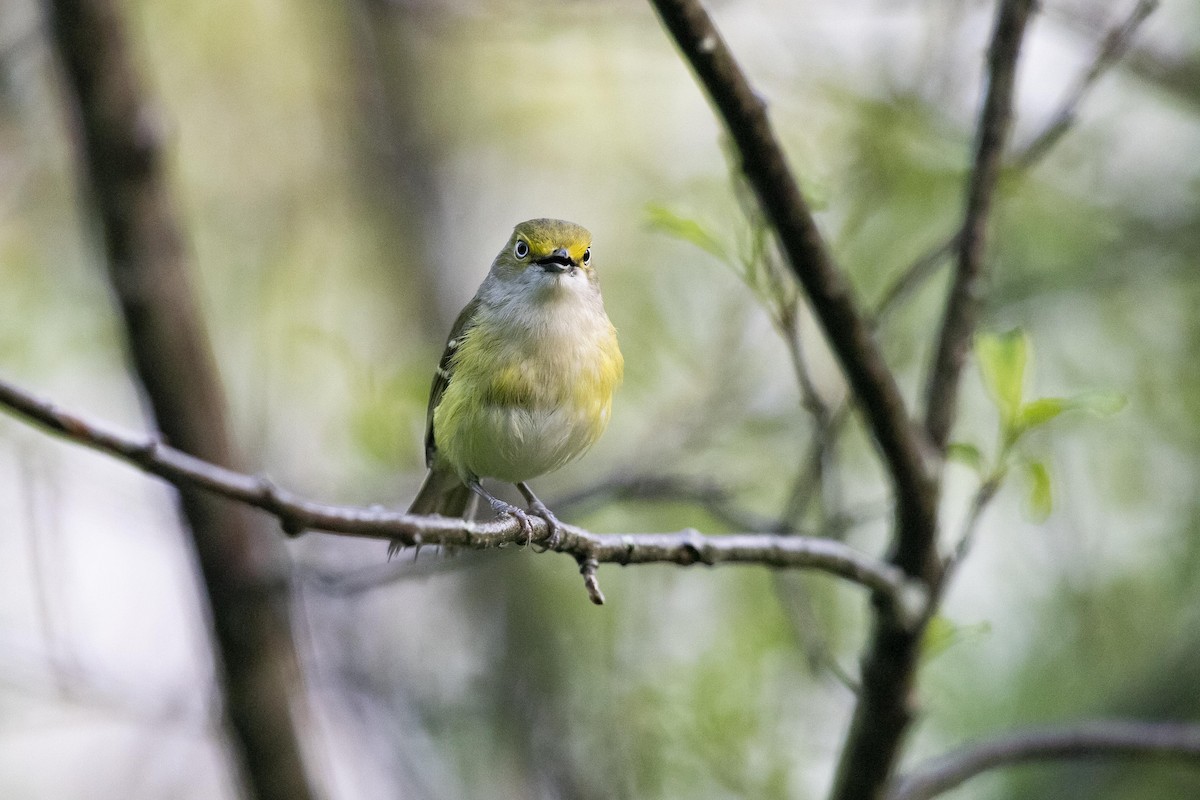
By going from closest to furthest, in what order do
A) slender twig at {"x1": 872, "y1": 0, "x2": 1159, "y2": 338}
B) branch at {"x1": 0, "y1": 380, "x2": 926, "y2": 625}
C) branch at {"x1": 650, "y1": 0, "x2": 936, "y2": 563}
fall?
branch at {"x1": 0, "y1": 380, "x2": 926, "y2": 625}
branch at {"x1": 650, "y1": 0, "x2": 936, "y2": 563}
slender twig at {"x1": 872, "y1": 0, "x2": 1159, "y2": 338}

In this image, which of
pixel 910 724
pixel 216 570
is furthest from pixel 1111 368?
pixel 216 570

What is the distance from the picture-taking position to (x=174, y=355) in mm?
4215

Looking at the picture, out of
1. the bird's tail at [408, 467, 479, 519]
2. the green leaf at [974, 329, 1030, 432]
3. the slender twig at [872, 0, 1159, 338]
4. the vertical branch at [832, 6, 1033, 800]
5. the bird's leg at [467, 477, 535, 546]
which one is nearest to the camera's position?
the bird's leg at [467, 477, 535, 546]

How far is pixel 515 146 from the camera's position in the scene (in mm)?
7535

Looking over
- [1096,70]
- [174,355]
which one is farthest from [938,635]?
[174,355]

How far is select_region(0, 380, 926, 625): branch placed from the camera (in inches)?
63.6

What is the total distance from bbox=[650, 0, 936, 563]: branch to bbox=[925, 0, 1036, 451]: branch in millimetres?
178

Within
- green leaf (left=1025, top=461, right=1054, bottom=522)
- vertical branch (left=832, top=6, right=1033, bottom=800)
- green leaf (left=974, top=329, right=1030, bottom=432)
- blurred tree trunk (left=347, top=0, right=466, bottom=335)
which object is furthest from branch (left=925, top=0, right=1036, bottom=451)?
blurred tree trunk (left=347, top=0, right=466, bottom=335)

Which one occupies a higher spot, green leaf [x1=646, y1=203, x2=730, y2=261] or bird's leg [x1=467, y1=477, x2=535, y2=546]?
green leaf [x1=646, y1=203, x2=730, y2=261]

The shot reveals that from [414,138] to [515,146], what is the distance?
0.65 metres

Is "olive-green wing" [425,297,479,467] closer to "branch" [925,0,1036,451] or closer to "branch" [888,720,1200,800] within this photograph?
"branch" [925,0,1036,451]

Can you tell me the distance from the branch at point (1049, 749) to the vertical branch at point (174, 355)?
2110 millimetres

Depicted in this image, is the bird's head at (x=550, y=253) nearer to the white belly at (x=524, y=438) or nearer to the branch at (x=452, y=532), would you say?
the white belly at (x=524, y=438)

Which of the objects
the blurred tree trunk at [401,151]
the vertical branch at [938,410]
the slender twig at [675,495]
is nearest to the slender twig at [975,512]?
the vertical branch at [938,410]
